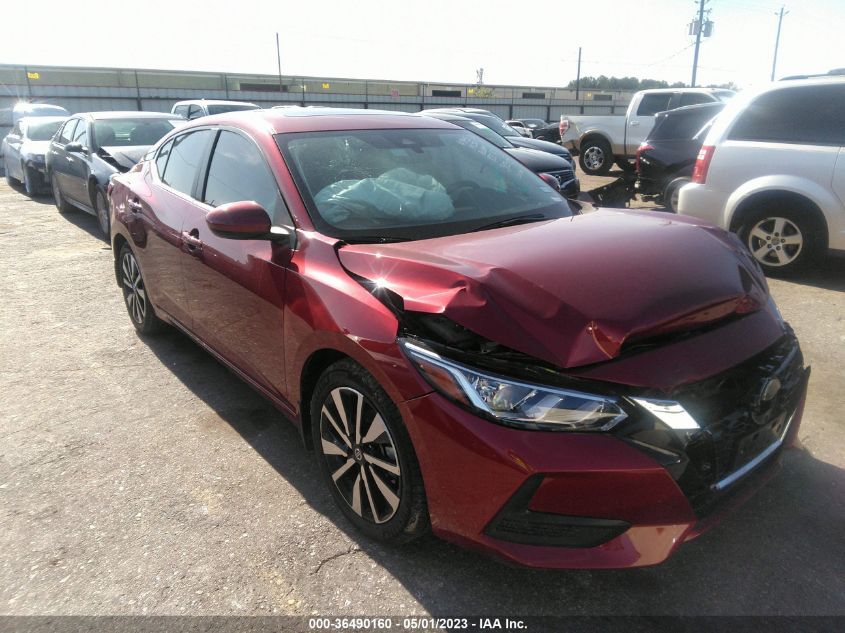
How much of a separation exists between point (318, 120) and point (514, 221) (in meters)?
1.21

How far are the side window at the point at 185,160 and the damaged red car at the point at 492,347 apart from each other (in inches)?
19.9

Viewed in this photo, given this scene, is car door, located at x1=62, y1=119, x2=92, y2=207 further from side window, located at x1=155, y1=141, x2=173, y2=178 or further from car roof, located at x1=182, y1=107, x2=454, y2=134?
car roof, located at x1=182, y1=107, x2=454, y2=134

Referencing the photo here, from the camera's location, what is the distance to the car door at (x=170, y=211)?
3.74 meters

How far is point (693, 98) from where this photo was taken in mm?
14008

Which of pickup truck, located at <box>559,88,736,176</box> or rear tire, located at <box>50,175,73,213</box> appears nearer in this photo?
rear tire, located at <box>50,175,73,213</box>

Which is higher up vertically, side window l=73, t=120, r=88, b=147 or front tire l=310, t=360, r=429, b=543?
side window l=73, t=120, r=88, b=147

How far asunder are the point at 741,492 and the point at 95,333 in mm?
4751

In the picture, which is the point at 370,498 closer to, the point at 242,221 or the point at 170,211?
the point at 242,221

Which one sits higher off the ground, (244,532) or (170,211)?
(170,211)

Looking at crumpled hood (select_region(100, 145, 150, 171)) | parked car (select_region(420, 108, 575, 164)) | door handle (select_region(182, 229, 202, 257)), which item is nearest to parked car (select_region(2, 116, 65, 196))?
crumpled hood (select_region(100, 145, 150, 171))

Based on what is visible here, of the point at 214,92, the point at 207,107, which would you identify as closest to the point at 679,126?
the point at 207,107

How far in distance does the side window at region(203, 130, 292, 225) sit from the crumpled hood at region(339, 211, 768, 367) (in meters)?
0.62

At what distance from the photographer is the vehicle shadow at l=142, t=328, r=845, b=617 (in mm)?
2189

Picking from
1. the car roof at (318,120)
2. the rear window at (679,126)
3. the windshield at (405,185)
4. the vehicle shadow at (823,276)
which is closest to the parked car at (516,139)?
the rear window at (679,126)
